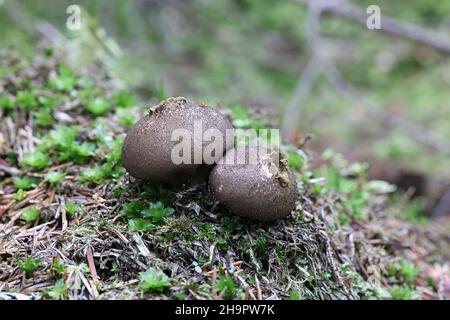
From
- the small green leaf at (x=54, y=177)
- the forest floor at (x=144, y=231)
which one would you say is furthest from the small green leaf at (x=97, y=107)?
the small green leaf at (x=54, y=177)

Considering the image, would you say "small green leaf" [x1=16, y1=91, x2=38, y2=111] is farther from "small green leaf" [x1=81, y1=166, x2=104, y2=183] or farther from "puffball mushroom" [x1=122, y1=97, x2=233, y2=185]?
"puffball mushroom" [x1=122, y1=97, x2=233, y2=185]

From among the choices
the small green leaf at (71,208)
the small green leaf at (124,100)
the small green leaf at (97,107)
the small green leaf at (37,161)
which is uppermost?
the small green leaf at (124,100)

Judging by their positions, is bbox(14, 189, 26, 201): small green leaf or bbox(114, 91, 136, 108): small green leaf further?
bbox(114, 91, 136, 108): small green leaf

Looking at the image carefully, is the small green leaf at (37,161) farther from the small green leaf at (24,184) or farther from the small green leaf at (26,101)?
the small green leaf at (26,101)

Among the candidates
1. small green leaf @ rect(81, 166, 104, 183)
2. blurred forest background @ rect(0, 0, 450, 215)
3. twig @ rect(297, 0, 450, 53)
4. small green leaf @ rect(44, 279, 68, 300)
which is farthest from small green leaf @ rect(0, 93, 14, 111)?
twig @ rect(297, 0, 450, 53)

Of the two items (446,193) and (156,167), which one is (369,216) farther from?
(446,193)

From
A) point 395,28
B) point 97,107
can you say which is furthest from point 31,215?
point 395,28

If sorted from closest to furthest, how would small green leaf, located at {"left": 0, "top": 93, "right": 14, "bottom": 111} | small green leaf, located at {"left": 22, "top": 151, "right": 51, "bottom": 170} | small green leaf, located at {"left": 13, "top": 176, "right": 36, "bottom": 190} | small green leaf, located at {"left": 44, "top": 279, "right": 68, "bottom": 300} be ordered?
small green leaf, located at {"left": 44, "top": 279, "right": 68, "bottom": 300} → small green leaf, located at {"left": 13, "top": 176, "right": 36, "bottom": 190} → small green leaf, located at {"left": 22, "top": 151, "right": 51, "bottom": 170} → small green leaf, located at {"left": 0, "top": 93, "right": 14, "bottom": 111}

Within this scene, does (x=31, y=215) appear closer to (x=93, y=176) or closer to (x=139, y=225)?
(x=93, y=176)
